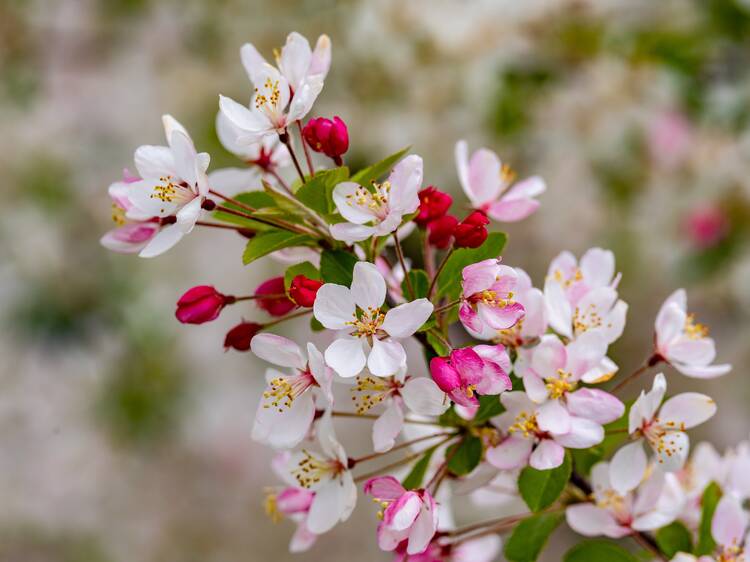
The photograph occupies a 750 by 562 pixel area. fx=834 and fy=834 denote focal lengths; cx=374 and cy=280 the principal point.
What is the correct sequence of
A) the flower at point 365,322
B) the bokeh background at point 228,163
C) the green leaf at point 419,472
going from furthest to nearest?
the bokeh background at point 228,163
the green leaf at point 419,472
the flower at point 365,322

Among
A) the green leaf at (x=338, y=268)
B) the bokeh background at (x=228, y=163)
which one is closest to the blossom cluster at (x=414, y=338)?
the green leaf at (x=338, y=268)

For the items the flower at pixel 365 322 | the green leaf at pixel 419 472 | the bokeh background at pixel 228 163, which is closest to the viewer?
the flower at pixel 365 322

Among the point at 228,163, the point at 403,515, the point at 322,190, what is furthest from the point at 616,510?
the point at 228,163

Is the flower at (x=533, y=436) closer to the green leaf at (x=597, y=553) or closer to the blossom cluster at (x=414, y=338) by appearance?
the blossom cluster at (x=414, y=338)

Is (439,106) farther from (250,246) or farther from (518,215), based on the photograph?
(250,246)

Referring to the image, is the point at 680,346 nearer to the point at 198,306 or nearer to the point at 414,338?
the point at 414,338

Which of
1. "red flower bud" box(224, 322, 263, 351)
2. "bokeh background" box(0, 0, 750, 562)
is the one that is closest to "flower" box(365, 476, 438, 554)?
"red flower bud" box(224, 322, 263, 351)

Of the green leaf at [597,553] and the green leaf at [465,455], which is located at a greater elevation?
the green leaf at [465,455]
